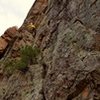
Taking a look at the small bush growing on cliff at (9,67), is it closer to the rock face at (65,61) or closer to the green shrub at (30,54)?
the rock face at (65,61)

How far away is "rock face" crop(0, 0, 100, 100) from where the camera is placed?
21281 mm

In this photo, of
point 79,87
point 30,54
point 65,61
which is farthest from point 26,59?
point 79,87

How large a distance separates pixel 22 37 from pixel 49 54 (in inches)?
449

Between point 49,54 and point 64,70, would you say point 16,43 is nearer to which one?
point 49,54

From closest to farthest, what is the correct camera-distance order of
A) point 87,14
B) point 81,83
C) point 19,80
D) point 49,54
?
point 81,83, point 87,14, point 49,54, point 19,80

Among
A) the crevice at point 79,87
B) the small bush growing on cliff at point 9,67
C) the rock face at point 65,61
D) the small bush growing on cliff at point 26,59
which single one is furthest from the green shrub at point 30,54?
the crevice at point 79,87

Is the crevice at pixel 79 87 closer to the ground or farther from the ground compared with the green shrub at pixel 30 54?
closer to the ground

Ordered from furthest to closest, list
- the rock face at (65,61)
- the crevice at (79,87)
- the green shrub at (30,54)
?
the green shrub at (30,54)
the rock face at (65,61)
the crevice at (79,87)

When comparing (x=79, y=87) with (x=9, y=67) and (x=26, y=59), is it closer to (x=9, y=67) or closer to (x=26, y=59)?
(x=26, y=59)

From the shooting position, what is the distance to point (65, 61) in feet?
78.6

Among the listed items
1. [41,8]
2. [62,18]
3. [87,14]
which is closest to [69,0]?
[62,18]

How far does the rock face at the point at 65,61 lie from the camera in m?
21.3

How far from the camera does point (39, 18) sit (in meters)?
43.7

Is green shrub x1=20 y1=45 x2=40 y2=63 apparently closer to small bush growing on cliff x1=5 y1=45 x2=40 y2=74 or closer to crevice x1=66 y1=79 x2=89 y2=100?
small bush growing on cliff x1=5 y1=45 x2=40 y2=74
